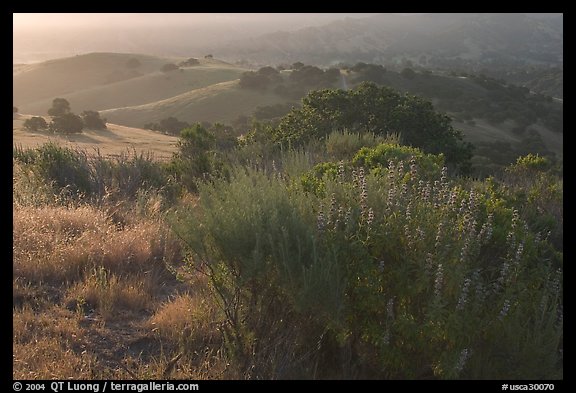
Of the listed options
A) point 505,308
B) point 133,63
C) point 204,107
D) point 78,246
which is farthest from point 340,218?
point 133,63

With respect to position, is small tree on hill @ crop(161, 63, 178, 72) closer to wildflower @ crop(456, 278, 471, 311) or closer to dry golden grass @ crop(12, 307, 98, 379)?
dry golden grass @ crop(12, 307, 98, 379)

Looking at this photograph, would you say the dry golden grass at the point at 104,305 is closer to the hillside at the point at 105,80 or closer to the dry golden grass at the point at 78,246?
the dry golden grass at the point at 78,246

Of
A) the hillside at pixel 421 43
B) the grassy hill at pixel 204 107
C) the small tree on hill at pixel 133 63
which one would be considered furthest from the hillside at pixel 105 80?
the hillside at pixel 421 43

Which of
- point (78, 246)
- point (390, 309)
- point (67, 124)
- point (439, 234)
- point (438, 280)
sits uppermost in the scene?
point (439, 234)

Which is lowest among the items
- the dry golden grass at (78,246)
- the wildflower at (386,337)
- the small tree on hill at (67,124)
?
the small tree on hill at (67,124)

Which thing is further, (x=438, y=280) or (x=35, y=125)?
(x=35, y=125)

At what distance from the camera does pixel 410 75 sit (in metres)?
61.8

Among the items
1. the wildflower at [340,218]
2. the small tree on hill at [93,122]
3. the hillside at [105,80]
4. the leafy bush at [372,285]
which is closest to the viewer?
the leafy bush at [372,285]

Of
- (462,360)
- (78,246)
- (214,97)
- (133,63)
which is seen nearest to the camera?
(462,360)

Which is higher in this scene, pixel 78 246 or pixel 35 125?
pixel 78 246

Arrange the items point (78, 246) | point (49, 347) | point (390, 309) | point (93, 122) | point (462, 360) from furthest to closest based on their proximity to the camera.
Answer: point (93, 122)
point (78, 246)
point (49, 347)
point (390, 309)
point (462, 360)

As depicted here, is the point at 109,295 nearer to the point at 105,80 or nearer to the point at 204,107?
the point at 204,107

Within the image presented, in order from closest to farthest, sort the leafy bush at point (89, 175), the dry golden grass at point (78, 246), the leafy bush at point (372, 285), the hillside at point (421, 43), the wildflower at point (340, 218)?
the leafy bush at point (372, 285)
the wildflower at point (340, 218)
the dry golden grass at point (78, 246)
the leafy bush at point (89, 175)
the hillside at point (421, 43)

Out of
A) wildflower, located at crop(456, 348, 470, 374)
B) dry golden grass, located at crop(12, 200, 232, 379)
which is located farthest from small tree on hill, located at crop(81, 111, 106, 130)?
wildflower, located at crop(456, 348, 470, 374)
